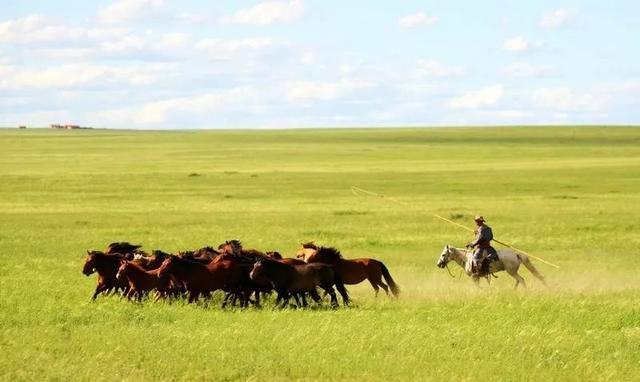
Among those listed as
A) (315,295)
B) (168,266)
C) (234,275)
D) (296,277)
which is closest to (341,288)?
(315,295)

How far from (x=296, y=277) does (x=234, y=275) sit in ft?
3.47

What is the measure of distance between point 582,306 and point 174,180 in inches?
2076

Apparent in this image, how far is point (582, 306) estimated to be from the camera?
18.9 m

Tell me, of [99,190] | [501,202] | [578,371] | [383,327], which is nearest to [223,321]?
[383,327]

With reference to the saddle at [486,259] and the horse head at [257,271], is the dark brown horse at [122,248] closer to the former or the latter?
the horse head at [257,271]

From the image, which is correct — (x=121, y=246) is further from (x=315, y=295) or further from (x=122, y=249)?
(x=315, y=295)

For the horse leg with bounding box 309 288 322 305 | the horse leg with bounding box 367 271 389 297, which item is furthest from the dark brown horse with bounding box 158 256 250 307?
the horse leg with bounding box 367 271 389 297

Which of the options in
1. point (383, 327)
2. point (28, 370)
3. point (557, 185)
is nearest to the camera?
point (28, 370)

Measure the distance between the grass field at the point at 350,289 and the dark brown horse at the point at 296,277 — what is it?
2.23 feet

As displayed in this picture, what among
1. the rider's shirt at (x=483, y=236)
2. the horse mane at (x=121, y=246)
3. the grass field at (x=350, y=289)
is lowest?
the grass field at (x=350, y=289)

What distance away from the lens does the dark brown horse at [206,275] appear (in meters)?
19.5

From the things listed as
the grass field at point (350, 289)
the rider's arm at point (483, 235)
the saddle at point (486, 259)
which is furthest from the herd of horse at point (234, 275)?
the saddle at point (486, 259)

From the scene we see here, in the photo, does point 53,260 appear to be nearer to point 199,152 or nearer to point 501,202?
point 501,202

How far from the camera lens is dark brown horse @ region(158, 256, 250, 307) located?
19.5m
